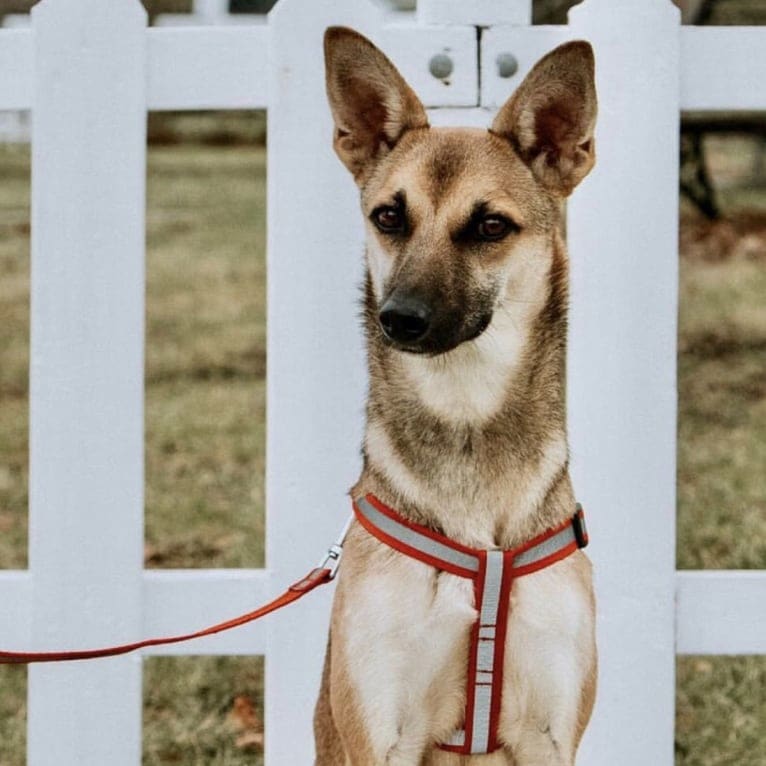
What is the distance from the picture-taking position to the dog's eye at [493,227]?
2652mm

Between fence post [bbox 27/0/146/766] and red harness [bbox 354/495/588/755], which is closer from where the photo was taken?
red harness [bbox 354/495/588/755]

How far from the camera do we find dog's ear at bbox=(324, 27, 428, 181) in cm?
266

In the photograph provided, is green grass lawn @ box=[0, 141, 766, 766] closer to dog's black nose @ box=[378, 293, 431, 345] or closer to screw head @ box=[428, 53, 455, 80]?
dog's black nose @ box=[378, 293, 431, 345]

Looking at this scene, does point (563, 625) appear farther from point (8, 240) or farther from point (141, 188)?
point (8, 240)

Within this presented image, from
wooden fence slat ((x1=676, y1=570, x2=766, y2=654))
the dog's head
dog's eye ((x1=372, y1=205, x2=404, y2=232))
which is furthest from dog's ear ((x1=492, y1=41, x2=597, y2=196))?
wooden fence slat ((x1=676, y1=570, x2=766, y2=654))

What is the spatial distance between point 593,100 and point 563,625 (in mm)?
1027

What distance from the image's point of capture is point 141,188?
9.72ft

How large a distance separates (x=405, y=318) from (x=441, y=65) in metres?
0.76

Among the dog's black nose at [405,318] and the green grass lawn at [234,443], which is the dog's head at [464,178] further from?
the green grass lawn at [234,443]

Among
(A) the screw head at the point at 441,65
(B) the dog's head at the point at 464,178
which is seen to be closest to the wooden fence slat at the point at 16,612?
(B) the dog's head at the point at 464,178

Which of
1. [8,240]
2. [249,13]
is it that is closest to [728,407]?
[8,240]

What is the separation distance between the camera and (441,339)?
2.52 m

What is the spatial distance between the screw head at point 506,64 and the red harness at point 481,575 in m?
1.01

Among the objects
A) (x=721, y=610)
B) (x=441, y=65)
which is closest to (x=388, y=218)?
(x=441, y=65)
